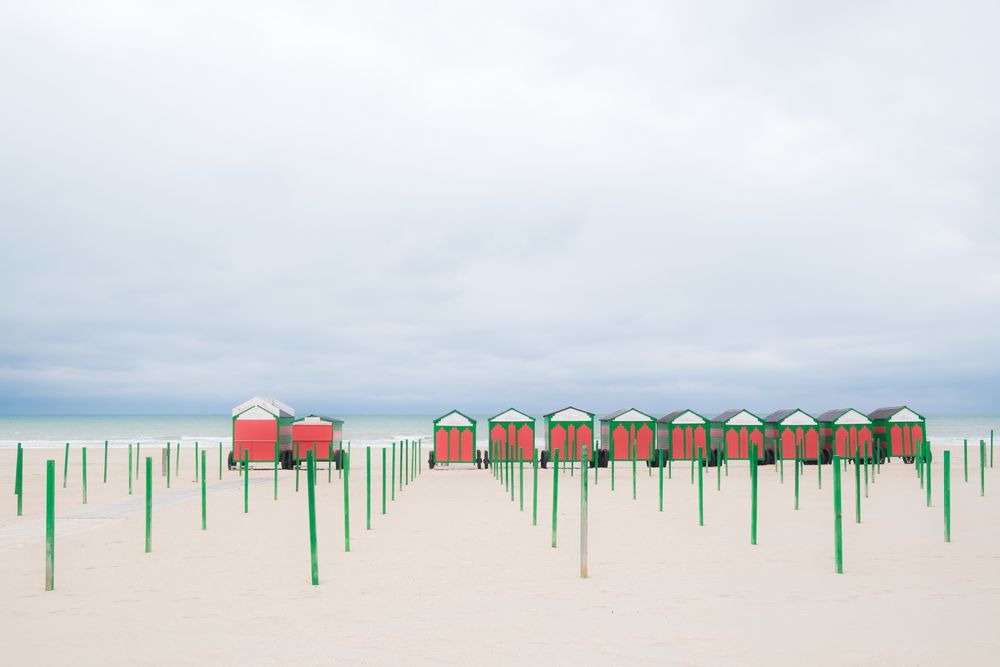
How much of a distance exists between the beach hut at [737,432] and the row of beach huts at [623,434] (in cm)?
5

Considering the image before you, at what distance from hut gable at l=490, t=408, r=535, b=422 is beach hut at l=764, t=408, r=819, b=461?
42.9ft

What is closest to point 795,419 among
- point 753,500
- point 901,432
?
point 901,432

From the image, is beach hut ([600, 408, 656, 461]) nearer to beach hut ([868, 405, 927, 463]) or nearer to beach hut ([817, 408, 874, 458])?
beach hut ([817, 408, 874, 458])

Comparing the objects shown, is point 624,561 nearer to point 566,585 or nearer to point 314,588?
point 566,585

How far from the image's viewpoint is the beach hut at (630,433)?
138 ft

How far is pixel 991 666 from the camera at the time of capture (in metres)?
8.16

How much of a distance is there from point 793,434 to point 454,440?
17909mm

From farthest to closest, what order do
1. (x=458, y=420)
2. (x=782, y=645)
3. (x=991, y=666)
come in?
(x=458, y=420)
(x=782, y=645)
(x=991, y=666)

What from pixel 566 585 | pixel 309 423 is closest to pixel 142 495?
pixel 309 423

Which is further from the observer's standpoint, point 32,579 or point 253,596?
point 32,579

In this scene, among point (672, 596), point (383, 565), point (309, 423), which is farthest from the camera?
point (309, 423)

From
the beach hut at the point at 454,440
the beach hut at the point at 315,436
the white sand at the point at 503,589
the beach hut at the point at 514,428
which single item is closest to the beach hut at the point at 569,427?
the beach hut at the point at 514,428

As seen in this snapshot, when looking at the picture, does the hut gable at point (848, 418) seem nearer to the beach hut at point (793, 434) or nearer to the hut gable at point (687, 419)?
the beach hut at point (793, 434)

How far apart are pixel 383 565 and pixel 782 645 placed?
6.98 meters
